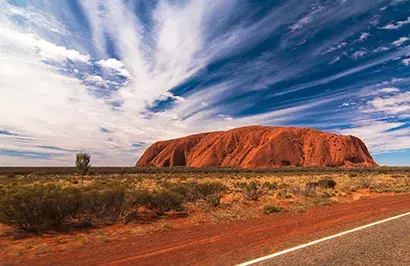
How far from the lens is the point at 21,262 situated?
6.72 meters

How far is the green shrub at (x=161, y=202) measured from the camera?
13.3 meters

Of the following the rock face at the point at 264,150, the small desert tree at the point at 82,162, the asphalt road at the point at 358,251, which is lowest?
the asphalt road at the point at 358,251

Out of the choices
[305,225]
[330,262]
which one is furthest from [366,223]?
[330,262]

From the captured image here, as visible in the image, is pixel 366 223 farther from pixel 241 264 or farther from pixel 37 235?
pixel 37 235

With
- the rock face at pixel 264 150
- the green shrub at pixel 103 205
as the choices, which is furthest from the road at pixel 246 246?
the rock face at pixel 264 150

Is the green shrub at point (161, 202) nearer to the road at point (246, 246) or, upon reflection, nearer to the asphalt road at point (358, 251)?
the road at point (246, 246)

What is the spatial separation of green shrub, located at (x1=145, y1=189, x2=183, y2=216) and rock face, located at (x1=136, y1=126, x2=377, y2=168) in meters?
105

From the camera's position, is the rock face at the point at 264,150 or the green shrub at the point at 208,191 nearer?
the green shrub at the point at 208,191

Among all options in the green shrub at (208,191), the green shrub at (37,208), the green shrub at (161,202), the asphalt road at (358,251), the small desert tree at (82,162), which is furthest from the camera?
the small desert tree at (82,162)

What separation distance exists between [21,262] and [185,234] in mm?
4274

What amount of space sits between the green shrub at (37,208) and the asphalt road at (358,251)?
7799mm

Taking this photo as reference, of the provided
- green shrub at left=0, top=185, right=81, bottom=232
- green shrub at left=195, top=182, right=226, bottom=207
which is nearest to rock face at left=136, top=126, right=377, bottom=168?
green shrub at left=195, top=182, right=226, bottom=207

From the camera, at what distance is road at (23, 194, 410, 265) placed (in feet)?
20.4

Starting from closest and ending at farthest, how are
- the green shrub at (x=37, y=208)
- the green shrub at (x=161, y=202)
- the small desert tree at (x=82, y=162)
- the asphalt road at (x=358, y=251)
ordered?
1. the asphalt road at (x=358, y=251)
2. the green shrub at (x=37, y=208)
3. the green shrub at (x=161, y=202)
4. the small desert tree at (x=82, y=162)
